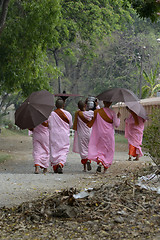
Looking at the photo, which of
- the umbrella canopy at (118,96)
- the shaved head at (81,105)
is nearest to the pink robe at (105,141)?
the umbrella canopy at (118,96)

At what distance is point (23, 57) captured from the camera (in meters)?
16.2

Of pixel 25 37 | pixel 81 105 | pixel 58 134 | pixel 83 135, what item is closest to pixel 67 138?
pixel 58 134

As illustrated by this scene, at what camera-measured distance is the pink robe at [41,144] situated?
1148 centimetres

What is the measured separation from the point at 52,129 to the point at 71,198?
532 centimetres

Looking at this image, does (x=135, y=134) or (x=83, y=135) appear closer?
(x=83, y=135)

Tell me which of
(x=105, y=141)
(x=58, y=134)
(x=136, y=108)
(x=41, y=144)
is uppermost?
(x=136, y=108)

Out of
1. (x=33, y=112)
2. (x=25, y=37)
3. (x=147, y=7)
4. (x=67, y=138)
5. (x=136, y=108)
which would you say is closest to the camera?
(x=147, y=7)

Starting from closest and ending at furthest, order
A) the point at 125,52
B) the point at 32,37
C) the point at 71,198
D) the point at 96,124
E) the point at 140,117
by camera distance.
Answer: the point at 71,198 < the point at 96,124 < the point at 140,117 < the point at 32,37 < the point at 125,52

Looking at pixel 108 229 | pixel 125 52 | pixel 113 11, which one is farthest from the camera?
pixel 125 52

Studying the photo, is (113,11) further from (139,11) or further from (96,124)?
(139,11)

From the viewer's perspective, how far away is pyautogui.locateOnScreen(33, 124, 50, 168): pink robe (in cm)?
1148

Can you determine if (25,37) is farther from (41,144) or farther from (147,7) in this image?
(147,7)

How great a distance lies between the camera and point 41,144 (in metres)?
11.6

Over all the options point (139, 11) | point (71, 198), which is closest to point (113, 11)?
point (139, 11)
